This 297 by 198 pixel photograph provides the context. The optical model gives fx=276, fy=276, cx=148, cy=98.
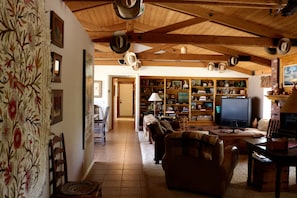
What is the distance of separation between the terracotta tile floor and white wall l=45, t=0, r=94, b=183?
1.49 feet

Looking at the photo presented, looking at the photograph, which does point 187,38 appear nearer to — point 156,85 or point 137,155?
point 137,155

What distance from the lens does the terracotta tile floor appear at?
3912 mm

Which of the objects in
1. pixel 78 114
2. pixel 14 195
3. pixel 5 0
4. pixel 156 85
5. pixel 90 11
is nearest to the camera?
pixel 5 0

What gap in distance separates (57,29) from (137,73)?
6924 mm

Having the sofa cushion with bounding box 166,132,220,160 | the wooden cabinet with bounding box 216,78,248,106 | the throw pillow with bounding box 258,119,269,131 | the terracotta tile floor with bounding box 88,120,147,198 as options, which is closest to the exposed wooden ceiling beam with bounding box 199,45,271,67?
the throw pillow with bounding box 258,119,269,131

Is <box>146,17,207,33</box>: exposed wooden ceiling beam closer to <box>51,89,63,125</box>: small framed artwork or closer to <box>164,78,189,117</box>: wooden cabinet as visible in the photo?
<box>51,89,63,125</box>: small framed artwork

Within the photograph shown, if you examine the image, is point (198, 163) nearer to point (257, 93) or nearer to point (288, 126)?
point (288, 126)

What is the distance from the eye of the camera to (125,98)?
14.9 metres

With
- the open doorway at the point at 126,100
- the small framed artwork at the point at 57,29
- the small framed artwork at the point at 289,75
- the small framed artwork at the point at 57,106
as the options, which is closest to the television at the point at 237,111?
the small framed artwork at the point at 289,75

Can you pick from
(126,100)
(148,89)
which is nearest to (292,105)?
(148,89)

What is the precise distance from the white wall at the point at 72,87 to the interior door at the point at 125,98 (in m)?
10.5

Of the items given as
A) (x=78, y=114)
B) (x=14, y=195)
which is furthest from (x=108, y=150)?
(x=14, y=195)

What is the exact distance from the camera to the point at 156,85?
33.6 feet

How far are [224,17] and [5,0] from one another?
471 cm
